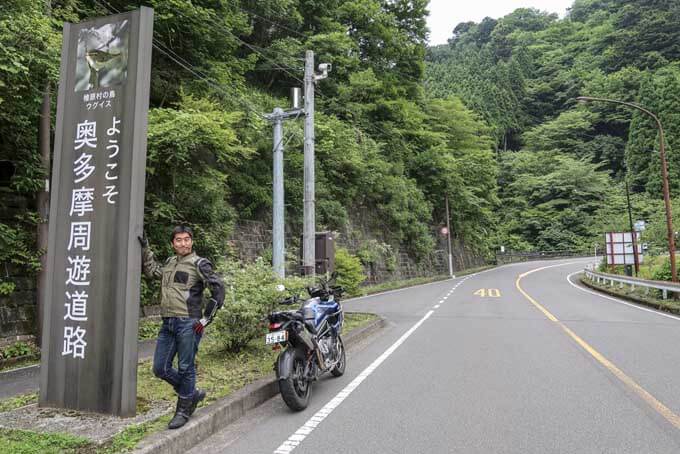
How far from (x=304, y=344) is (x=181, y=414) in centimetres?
154

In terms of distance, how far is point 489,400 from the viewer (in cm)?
522

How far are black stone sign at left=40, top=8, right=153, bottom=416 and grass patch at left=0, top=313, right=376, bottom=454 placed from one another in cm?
50

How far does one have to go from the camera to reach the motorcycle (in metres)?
4.84

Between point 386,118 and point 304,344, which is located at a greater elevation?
point 386,118

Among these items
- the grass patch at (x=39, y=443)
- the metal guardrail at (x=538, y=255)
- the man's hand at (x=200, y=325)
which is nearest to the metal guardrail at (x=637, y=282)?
the man's hand at (x=200, y=325)

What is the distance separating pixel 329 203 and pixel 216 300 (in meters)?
19.1

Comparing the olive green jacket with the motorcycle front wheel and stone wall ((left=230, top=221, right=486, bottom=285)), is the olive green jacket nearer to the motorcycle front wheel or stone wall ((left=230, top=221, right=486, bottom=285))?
the motorcycle front wheel

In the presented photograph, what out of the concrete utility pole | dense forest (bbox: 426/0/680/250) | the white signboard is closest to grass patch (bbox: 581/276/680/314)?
the white signboard

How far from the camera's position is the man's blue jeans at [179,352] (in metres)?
4.23

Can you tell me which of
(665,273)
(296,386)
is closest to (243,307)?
(296,386)

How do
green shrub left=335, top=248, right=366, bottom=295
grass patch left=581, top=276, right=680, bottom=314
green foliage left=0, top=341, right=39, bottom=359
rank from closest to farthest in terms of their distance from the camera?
green foliage left=0, top=341, right=39, bottom=359, grass patch left=581, top=276, right=680, bottom=314, green shrub left=335, top=248, right=366, bottom=295

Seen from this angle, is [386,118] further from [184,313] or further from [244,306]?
[184,313]

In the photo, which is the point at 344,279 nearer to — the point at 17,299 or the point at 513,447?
the point at 17,299

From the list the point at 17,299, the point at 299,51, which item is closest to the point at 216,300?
the point at 17,299
